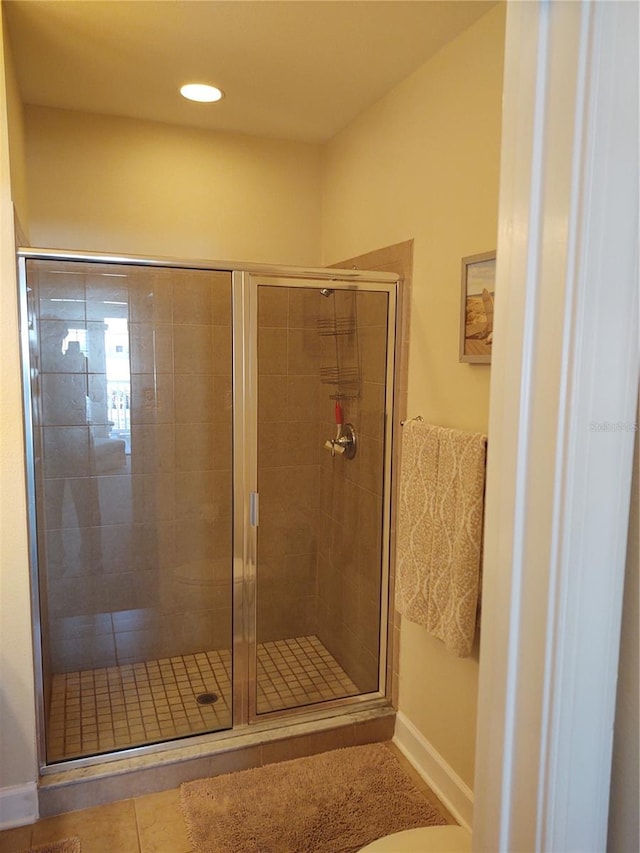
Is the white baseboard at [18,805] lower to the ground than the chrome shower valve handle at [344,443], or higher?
lower

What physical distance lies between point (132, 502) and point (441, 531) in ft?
4.48

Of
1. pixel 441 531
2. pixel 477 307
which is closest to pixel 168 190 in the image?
pixel 477 307

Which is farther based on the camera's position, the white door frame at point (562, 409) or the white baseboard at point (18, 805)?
the white baseboard at point (18, 805)

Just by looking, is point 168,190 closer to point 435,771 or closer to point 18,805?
point 18,805

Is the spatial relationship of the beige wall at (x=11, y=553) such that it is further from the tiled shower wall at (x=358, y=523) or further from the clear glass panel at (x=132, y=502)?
the tiled shower wall at (x=358, y=523)

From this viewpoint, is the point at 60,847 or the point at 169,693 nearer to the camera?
the point at 60,847

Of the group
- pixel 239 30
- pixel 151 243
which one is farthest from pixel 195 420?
pixel 239 30

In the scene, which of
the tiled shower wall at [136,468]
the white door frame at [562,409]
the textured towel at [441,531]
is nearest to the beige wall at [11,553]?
the tiled shower wall at [136,468]

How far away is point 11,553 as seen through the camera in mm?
1917

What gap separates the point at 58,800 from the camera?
80.5 inches

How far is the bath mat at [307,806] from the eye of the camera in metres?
1.93

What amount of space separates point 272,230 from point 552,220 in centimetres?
249

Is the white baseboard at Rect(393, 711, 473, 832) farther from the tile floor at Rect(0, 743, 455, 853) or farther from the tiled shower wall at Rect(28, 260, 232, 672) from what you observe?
the tiled shower wall at Rect(28, 260, 232, 672)

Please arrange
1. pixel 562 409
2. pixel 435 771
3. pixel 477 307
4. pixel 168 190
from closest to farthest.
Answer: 1. pixel 562 409
2. pixel 477 307
3. pixel 435 771
4. pixel 168 190
